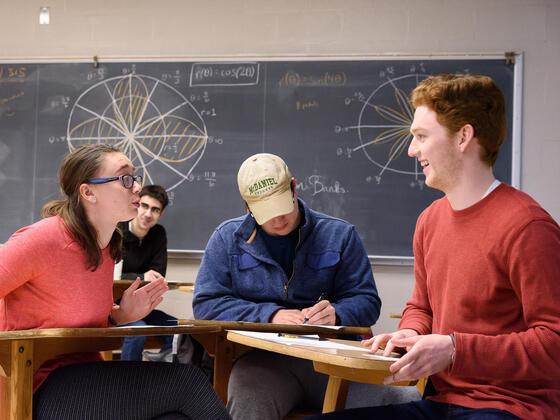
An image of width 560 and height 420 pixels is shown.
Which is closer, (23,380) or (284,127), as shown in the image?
(23,380)

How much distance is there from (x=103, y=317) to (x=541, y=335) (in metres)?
1.23

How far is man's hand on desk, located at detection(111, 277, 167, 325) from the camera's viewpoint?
198cm

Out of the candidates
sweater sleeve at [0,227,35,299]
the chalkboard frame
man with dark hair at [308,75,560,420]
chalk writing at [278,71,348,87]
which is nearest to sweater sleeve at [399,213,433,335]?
man with dark hair at [308,75,560,420]

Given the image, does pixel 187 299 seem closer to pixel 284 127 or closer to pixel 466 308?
pixel 284 127

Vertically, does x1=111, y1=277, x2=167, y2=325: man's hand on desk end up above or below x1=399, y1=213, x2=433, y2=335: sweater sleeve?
below

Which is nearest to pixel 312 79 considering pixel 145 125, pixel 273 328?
pixel 145 125

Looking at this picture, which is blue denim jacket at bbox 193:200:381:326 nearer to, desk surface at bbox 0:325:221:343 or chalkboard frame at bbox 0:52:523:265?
desk surface at bbox 0:325:221:343

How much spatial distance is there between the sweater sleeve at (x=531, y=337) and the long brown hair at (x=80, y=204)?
1086 mm

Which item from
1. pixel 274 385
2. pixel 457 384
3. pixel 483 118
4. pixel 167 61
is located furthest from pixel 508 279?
pixel 167 61

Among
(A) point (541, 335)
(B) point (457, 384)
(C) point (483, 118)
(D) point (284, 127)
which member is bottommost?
(B) point (457, 384)

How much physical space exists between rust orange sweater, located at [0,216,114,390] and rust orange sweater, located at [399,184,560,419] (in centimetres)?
97

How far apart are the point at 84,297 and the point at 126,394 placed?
327mm

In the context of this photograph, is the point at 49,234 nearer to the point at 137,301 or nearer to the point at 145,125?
the point at 137,301

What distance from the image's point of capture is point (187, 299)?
4.38 metres
